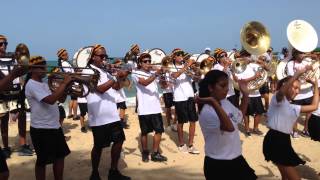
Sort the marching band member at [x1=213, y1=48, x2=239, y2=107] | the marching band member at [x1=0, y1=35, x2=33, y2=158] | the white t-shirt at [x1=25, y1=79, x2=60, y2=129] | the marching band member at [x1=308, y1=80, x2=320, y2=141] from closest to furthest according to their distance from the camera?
1. the white t-shirt at [x1=25, y1=79, x2=60, y2=129]
2. the marching band member at [x1=308, y1=80, x2=320, y2=141]
3. the marching band member at [x1=0, y1=35, x2=33, y2=158]
4. the marching band member at [x1=213, y1=48, x2=239, y2=107]

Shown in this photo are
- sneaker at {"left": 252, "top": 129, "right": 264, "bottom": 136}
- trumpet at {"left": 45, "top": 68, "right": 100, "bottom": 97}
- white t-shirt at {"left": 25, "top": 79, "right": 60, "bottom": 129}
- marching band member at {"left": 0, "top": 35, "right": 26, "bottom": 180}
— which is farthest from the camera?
sneaker at {"left": 252, "top": 129, "right": 264, "bottom": 136}

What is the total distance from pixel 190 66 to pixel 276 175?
300 centimetres

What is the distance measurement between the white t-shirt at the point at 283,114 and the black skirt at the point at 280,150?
3.8 inches

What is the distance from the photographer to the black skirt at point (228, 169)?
394 cm

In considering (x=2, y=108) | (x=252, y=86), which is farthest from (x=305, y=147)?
(x=2, y=108)

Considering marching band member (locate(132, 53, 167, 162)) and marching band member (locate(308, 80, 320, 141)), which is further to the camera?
marching band member (locate(132, 53, 167, 162))

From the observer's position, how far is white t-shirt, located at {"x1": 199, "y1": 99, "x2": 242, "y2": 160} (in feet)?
12.8

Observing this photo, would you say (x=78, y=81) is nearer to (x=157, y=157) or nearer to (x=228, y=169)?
(x=228, y=169)

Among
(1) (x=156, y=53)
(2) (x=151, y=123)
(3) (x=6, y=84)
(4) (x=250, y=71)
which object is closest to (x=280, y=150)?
(2) (x=151, y=123)

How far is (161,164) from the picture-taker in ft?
23.8

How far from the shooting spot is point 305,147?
828cm

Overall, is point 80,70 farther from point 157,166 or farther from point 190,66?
point 190,66

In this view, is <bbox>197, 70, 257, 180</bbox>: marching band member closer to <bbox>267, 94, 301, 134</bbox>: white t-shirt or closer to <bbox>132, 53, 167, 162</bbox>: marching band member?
<bbox>267, 94, 301, 134</bbox>: white t-shirt

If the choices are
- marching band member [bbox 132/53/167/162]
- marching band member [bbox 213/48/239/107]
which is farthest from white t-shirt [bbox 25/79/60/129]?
marching band member [bbox 213/48/239/107]
